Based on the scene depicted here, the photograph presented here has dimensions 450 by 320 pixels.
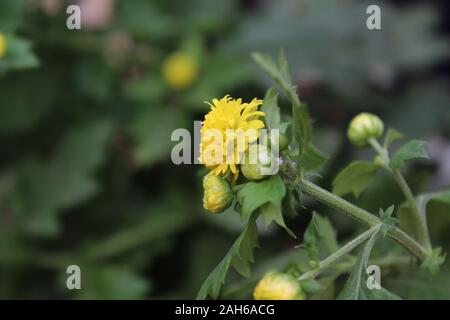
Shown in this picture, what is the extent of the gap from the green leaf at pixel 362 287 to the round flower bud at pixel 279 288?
5 cm

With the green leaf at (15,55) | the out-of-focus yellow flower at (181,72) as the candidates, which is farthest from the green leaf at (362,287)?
the out-of-focus yellow flower at (181,72)

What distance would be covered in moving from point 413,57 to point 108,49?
0.73m

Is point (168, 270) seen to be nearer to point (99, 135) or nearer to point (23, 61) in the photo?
point (99, 135)

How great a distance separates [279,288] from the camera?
2.50 ft

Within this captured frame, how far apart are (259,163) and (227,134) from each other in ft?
0.14

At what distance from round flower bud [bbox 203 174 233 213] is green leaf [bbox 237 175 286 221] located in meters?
0.01

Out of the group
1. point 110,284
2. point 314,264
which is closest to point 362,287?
point 314,264

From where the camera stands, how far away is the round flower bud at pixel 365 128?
98 centimetres

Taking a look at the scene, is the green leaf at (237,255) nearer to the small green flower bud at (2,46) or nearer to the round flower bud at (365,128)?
the round flower bud at (365,128)

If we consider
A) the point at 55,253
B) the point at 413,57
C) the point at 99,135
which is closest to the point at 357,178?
the point at 99,135

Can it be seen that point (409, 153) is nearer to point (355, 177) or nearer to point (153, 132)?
point (355, 177)

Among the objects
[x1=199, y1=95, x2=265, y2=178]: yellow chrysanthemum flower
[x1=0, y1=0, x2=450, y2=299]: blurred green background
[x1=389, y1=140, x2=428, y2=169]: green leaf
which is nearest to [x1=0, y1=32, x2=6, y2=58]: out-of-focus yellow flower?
[x1=0, y1=0, x2=450, y2=299]: blurred green background

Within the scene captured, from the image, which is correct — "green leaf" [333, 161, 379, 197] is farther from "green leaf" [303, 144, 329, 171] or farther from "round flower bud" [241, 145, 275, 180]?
"round flower bud" [241, 145, 275, 180]

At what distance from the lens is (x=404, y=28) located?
1982 millimetres
